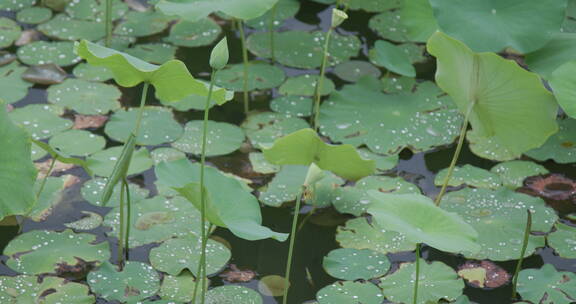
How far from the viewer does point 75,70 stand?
286 cm

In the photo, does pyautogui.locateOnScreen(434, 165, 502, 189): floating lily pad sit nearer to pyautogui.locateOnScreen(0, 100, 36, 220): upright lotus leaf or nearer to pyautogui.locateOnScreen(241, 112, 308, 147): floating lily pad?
pyautogui.locateOnScreen(241, 112, 308, 147): floating lily pad

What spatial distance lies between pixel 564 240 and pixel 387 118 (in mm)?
646

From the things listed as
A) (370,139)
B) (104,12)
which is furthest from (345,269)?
(104,12)

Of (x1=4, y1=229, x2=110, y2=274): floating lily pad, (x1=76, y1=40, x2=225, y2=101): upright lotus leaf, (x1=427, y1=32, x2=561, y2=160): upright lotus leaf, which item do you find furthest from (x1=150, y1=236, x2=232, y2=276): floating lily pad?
(x1=427, y1=32, x2=561, y2=160): upright lotus leaf

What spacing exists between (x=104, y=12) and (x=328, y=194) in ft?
4.05

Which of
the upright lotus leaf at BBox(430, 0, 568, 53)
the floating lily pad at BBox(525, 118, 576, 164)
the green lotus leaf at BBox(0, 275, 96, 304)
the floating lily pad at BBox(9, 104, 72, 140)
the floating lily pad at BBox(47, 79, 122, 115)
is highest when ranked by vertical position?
the upright lotus leaf at BBox(430, 0, 568, 53)

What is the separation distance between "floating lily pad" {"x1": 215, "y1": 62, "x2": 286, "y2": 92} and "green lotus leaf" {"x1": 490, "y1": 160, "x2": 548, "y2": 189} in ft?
2.47

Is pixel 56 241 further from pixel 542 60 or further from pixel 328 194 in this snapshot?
pixel 542 60

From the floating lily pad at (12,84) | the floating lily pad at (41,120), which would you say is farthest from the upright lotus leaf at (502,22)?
the floating lily pad at (12,84)

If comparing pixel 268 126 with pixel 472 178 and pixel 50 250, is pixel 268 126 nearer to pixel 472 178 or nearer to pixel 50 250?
pixel 472 178

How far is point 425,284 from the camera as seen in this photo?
211cm

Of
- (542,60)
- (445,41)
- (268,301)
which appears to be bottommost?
(268,301)

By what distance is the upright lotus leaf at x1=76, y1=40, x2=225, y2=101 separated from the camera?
6.33 ft

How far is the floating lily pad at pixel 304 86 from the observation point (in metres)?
2.80
